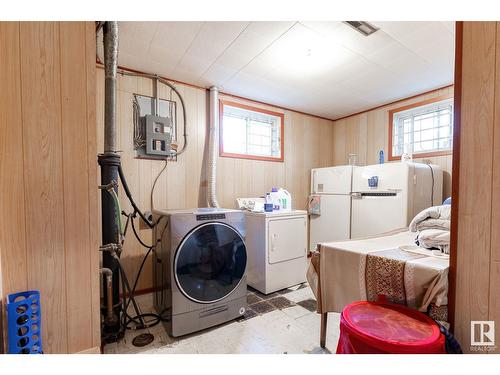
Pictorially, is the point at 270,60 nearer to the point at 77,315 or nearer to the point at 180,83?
the point at 180,83

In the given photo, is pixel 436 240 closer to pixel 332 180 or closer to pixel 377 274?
pixel 377 274

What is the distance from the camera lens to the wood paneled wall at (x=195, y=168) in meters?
2.42

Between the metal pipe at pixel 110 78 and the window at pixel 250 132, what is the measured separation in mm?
1366

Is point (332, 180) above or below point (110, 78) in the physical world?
below

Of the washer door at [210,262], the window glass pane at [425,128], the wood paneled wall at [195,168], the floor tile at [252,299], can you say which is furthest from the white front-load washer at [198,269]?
the window glass pane at [425,128]

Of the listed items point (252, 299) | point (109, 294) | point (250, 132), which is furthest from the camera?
point (250, 132)

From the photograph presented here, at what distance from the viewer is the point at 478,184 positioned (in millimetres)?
884

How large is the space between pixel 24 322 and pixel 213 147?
212 cm

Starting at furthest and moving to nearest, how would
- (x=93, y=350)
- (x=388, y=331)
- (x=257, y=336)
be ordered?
(x=257, y=336)
(x=93, y=350)
(x=388, y=331)

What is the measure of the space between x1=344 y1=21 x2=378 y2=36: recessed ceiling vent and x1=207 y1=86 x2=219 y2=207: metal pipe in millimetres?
1584

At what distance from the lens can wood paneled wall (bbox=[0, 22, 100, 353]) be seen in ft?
3.81

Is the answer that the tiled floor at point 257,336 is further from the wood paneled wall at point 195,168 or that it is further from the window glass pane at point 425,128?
the window glass pane at point 425,128

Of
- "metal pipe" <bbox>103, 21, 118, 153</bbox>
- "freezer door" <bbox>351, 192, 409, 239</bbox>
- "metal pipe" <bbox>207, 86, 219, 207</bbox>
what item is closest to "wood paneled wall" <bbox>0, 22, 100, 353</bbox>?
"metal pipe" <bbox>103, 21, 118, 153</bbox>

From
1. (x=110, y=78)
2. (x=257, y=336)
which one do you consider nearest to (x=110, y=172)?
(x=110, y=78)
